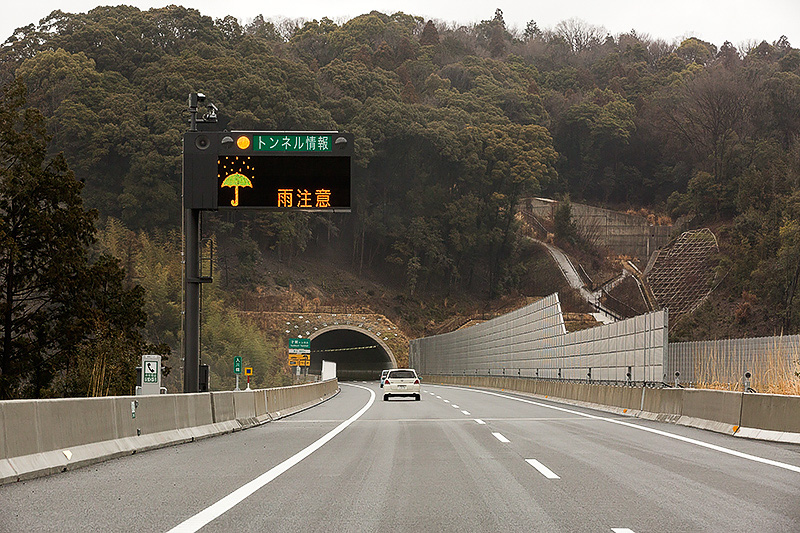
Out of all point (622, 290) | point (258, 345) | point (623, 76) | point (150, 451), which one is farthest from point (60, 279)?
point (623, 76)

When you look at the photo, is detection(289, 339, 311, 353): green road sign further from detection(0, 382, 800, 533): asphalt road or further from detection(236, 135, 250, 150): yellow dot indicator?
detection(0, 382, 800, 533): asphalt road

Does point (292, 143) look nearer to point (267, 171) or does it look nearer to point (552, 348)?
point (267, 171)

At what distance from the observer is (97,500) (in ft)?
30.5

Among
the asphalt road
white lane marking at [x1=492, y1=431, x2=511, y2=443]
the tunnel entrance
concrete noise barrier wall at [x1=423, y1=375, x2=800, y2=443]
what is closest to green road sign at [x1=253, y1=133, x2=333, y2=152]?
the asphalt road

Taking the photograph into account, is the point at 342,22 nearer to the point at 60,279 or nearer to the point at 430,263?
the point at 430,263

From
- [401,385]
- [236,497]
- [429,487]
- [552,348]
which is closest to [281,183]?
[429,487]

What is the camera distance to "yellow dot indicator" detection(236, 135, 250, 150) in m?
23.7

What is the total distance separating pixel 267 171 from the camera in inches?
933

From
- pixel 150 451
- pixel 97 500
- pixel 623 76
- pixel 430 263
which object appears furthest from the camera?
pixel 623 76

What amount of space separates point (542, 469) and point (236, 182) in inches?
541

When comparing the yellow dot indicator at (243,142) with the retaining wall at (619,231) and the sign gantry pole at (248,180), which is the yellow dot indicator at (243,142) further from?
the retaining wall at (619,231)

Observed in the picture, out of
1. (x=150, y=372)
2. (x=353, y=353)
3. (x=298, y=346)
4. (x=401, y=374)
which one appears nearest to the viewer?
(x=150, y=372)

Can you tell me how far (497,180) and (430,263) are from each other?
13231mm

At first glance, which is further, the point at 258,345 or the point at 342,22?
the point at 342,22
